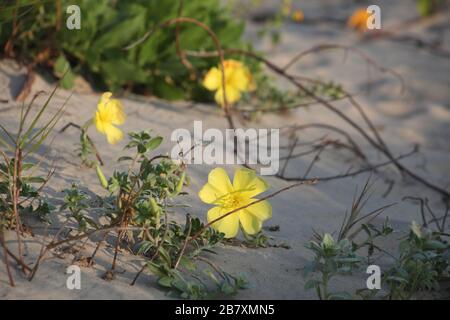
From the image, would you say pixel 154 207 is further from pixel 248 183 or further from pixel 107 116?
pixel 107 116

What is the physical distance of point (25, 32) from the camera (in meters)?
3.04

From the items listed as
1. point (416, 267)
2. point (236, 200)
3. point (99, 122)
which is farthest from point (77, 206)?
point (416, 267)

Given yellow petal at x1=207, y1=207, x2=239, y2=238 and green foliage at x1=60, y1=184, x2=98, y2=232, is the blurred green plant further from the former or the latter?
green foliage at x1=60, y1=184, x2=98, y2=232

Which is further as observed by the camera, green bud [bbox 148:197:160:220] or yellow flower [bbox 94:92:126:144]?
yellow flower [bbox 94:92:126:144]

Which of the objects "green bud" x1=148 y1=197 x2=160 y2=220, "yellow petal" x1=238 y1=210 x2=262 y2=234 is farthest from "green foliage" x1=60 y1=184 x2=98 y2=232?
"yellow petal" x1=238 y1=210 x2=262 y2=234

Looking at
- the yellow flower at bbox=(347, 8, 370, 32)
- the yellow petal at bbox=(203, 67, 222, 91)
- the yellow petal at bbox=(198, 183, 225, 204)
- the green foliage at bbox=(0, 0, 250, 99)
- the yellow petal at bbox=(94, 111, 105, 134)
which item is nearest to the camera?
the yellow petal at bbox=(198, 183, 225, 204)

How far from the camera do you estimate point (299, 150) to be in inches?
127

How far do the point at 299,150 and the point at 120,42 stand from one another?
0.98m

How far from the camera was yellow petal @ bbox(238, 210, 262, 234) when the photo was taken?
196 cm

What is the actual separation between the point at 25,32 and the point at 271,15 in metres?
3.51

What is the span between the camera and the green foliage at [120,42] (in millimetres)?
3121

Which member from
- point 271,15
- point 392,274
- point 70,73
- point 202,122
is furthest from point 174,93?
point 271,15

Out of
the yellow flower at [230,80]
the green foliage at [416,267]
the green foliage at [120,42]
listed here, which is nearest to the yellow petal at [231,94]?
the yellow flower at [230,80]
